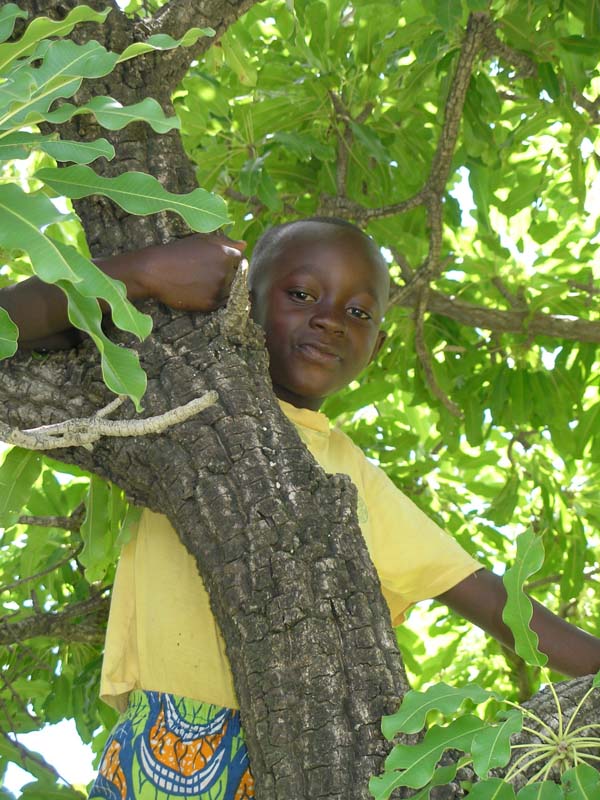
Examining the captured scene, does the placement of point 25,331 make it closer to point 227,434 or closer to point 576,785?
point 227,434

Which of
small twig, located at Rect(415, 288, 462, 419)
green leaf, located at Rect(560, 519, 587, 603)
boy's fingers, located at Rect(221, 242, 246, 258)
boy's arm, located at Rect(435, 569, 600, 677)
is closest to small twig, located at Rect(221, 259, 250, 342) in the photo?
boy's fingers, located at Rect(221, 242, 246, 258)

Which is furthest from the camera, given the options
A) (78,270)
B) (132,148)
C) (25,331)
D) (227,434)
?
(132,148)

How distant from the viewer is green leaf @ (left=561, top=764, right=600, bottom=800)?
53.9 inches

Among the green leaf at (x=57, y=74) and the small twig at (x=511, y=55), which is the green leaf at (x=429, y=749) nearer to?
the green leaf at (x=57, y=74)

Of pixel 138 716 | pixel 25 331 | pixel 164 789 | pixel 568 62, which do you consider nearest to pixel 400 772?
pixel 164 789

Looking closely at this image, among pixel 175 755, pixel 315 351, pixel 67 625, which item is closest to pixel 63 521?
pixel 67 625

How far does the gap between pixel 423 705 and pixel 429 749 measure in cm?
6

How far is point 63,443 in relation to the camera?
176 cm

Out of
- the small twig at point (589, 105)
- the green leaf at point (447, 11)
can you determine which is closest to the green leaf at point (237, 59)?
the green leaf at point (447, 11)

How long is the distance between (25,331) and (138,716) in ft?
2.51

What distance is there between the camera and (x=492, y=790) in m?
1.41

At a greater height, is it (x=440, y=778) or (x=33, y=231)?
(x=33, y=231)

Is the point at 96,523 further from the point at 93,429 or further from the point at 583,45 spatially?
the point at 583,45

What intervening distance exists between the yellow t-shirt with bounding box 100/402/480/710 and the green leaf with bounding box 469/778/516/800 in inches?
24.3
